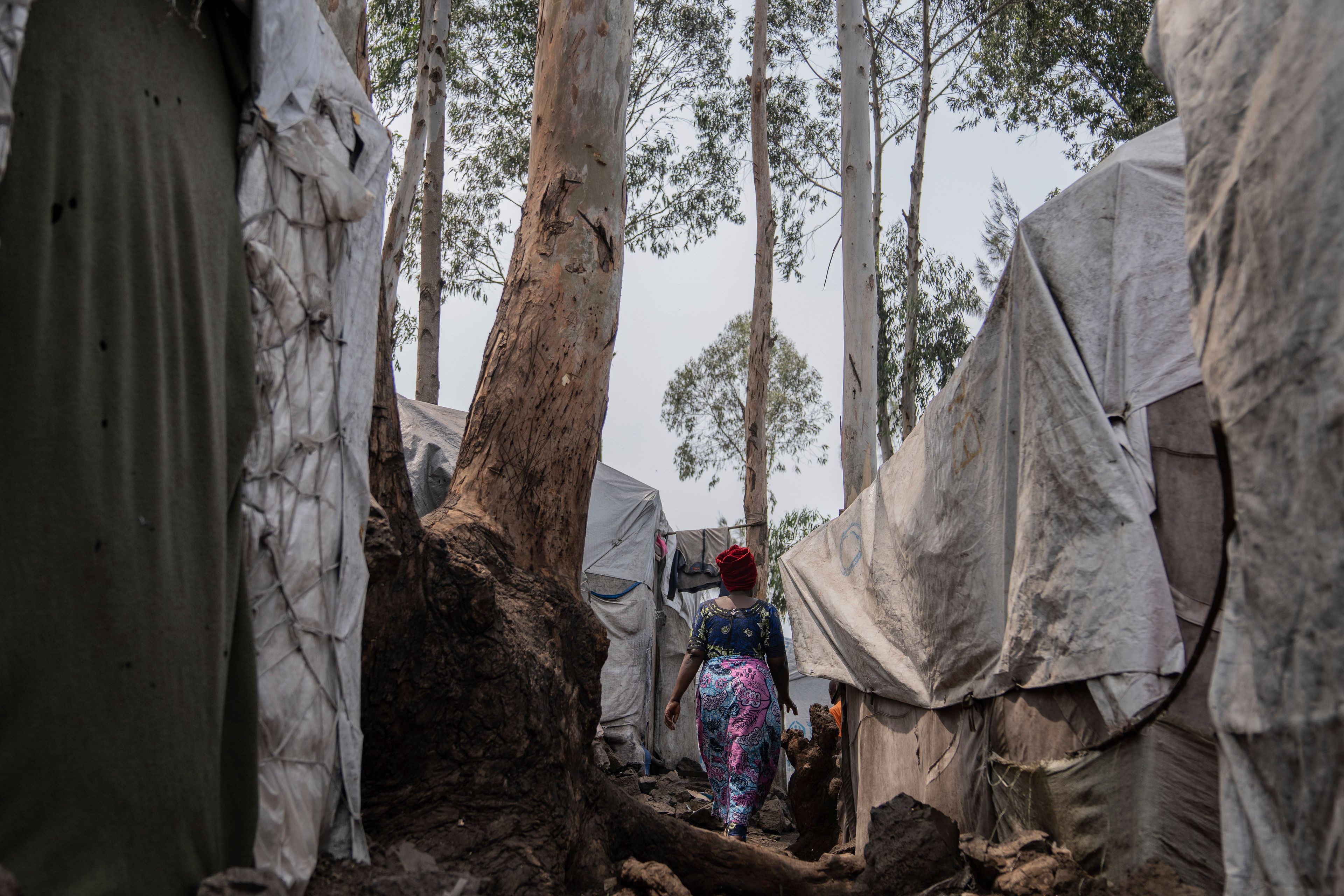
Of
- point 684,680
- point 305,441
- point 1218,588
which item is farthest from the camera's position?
point 684,680

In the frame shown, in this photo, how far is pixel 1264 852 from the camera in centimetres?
151

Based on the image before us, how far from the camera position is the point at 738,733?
4863 millimetres

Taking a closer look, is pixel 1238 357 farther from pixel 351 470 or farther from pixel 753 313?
pixel 753 313

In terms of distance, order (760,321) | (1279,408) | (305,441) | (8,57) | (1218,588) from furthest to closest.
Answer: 1. (760,321)
2. (305,441)
3. (1218,588)
4. (8,57)
5. (1279,408)

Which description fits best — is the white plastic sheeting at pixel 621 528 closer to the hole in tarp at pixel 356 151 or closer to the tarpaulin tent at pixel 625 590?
the tarpaulin tent at pixel 625 590

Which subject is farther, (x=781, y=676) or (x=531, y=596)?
(x=781, y=676)

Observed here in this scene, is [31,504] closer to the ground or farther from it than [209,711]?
farther from it

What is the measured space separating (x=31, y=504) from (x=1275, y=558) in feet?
6.75

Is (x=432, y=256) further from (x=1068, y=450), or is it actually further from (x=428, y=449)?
(x=1068, y=450)

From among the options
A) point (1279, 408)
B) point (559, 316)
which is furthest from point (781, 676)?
point (1279, 408)

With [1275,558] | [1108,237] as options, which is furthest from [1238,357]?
[1108,237]

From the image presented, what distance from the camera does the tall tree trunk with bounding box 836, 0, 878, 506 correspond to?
10203 millimetres

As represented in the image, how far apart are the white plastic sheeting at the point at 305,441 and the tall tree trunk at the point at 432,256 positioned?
951 cm

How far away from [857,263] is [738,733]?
7.02 m
